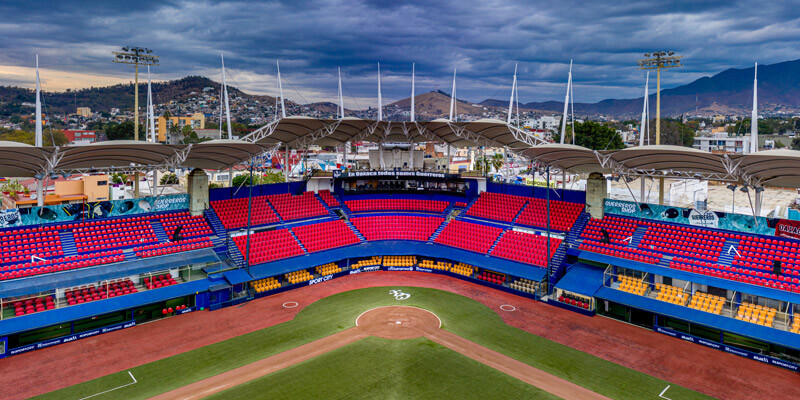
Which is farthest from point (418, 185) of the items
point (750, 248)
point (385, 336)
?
point (750, 248)

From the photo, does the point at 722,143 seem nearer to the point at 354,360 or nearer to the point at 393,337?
the point at 393,337

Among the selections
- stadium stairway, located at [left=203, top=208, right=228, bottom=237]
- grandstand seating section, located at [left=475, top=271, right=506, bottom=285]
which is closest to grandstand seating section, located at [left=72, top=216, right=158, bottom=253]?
stadium stairway, located at [left=203, top=208, right=228, bottom=237]

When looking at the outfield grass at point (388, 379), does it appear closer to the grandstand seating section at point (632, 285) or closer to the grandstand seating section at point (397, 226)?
the grandstand seating section at point (632, 285)

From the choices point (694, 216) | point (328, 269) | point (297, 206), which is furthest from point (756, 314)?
point (297, 206)

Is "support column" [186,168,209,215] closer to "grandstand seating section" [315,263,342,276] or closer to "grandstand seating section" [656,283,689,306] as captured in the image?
"grandstand seating section" [315,263,342,276]

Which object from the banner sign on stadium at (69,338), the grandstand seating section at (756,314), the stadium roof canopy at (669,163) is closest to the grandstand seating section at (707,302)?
the grandstand seating section at (756,314)

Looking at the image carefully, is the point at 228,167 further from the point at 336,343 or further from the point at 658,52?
the point at 658,52
